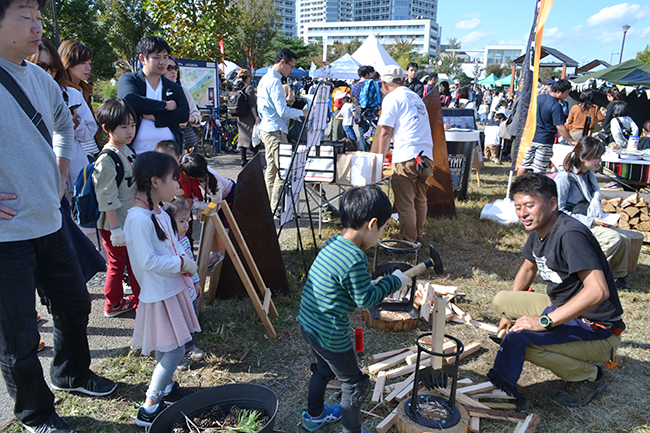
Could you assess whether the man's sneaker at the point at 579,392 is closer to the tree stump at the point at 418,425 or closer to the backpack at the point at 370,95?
the tree stump at the point at 418,425

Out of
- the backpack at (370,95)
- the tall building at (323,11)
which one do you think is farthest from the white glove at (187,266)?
the tall building at (323,11)

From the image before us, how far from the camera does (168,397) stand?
274 cm

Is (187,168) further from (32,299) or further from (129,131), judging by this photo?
(32,299)

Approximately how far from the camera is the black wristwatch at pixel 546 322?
2717 mm

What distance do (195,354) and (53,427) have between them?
1.05 meters

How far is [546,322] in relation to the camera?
2727 millimetres

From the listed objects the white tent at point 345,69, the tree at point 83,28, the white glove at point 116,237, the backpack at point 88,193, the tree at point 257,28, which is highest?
the tree at point 257,28

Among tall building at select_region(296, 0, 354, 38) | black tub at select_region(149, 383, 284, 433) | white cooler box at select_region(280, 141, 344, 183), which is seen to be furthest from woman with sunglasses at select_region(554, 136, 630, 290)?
tall building at select_region(296, 0, 354, 38)

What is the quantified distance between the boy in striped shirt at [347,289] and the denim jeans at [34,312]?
56.3 inches

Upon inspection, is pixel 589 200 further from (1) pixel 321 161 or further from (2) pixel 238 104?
(2) pixel 238 104

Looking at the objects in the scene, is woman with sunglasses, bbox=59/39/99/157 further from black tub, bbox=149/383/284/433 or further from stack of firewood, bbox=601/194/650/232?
stack of firewood, bbox=601/194/650/232

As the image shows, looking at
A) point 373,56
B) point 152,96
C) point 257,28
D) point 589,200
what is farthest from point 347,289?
point 257,28

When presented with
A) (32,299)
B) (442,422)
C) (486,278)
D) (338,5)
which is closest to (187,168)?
(32,299)

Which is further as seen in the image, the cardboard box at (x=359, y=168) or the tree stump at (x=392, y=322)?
the cardboard box at (x=359, y=168)
